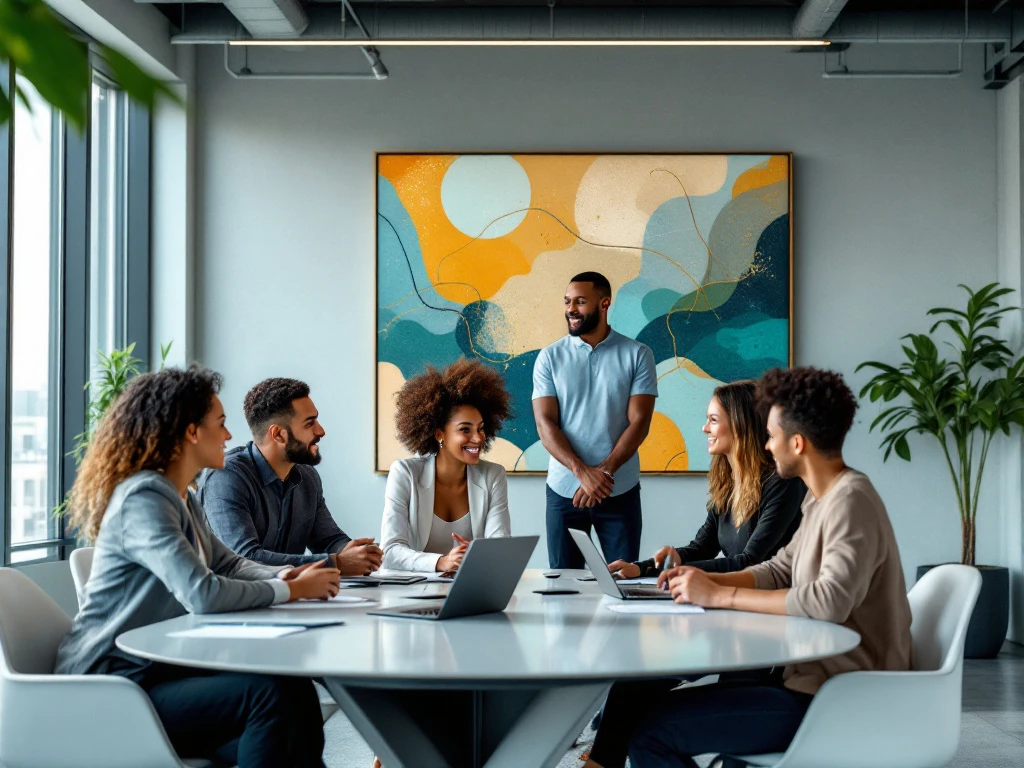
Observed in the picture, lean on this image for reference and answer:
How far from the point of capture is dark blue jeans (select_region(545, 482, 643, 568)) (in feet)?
14.7

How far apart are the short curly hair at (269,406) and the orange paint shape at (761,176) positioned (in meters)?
3.43

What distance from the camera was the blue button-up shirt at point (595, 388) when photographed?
4.63 meters

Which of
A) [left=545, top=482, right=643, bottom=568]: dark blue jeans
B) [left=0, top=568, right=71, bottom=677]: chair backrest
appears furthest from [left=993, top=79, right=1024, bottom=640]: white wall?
[left=0, top=568, right=71, bottom=677]: chair backrest

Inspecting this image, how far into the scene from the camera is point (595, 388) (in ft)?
15.5

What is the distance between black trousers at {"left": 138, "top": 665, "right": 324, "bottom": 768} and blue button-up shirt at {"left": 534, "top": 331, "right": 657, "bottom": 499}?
246 cm

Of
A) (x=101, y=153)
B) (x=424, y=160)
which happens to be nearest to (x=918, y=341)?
(x=424, y=160)

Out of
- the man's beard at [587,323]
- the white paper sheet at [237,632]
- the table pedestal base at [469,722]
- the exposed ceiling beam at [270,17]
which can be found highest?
the exposed ceiling beam at [270,17]

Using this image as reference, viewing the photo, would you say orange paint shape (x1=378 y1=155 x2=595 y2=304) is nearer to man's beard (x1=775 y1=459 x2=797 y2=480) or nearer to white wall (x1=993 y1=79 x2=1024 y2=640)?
white wall (x1=993 y1=79 x2=1024 y2=640)

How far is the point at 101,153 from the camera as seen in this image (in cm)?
589

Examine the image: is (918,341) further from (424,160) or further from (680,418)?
(424,160)

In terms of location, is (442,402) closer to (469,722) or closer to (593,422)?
(593,422)

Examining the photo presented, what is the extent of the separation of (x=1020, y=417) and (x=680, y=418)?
5.83 feet

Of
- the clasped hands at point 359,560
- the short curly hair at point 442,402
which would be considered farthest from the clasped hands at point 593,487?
the clasped hands at point 359,560

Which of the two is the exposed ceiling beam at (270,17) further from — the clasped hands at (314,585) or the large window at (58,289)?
the clasped hands at (314,585)
